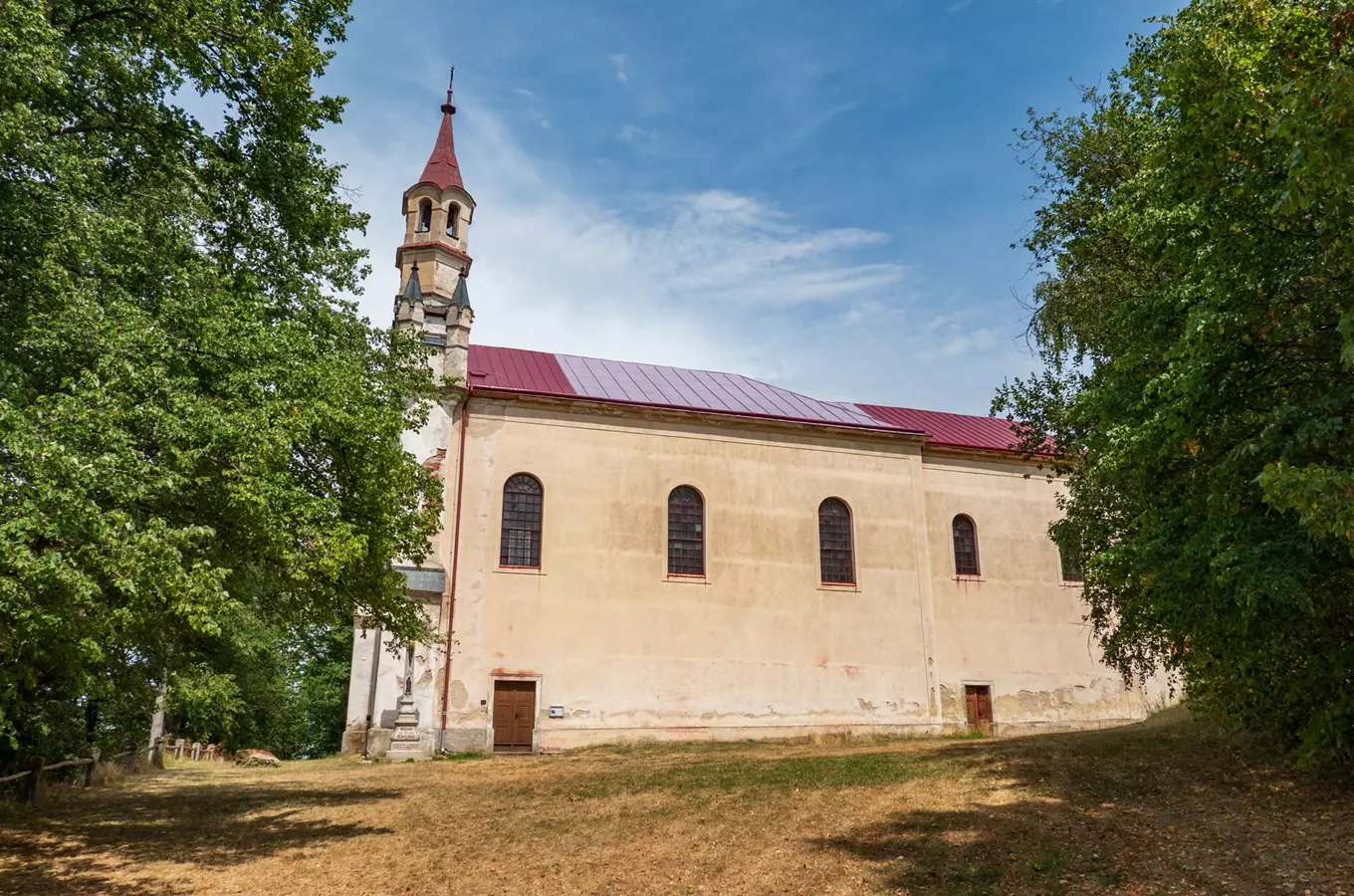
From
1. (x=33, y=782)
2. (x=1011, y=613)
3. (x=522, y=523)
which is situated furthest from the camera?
(x=1011, y=613)

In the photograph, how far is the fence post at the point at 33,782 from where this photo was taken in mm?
13625

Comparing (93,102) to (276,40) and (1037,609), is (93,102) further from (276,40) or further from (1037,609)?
(1037,609)

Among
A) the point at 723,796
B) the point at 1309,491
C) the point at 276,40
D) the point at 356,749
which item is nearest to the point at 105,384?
the point at 276,40

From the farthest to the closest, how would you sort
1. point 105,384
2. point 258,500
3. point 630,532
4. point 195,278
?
point 630,532 < point 195,278 < point 258,500 < point 105,384

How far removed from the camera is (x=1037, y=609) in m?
26.5

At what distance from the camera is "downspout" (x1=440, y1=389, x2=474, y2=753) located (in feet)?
68.4

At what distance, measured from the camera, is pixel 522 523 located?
22.8m

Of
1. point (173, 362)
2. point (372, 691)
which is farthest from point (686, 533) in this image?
point (173, 362)

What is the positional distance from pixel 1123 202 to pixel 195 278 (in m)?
11.3

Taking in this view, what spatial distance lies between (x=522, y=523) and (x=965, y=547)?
522 inches

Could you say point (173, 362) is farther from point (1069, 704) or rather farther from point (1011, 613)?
point (1069, 704)

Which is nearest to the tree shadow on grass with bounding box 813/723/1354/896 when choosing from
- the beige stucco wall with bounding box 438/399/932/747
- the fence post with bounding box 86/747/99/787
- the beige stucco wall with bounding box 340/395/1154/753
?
the beige stucco wall with bounding box 438/399/932/747

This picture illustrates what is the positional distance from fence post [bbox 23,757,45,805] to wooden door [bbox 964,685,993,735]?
69.5ft

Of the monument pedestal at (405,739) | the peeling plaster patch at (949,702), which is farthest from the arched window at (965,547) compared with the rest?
the monument pedestal at (405,739)
